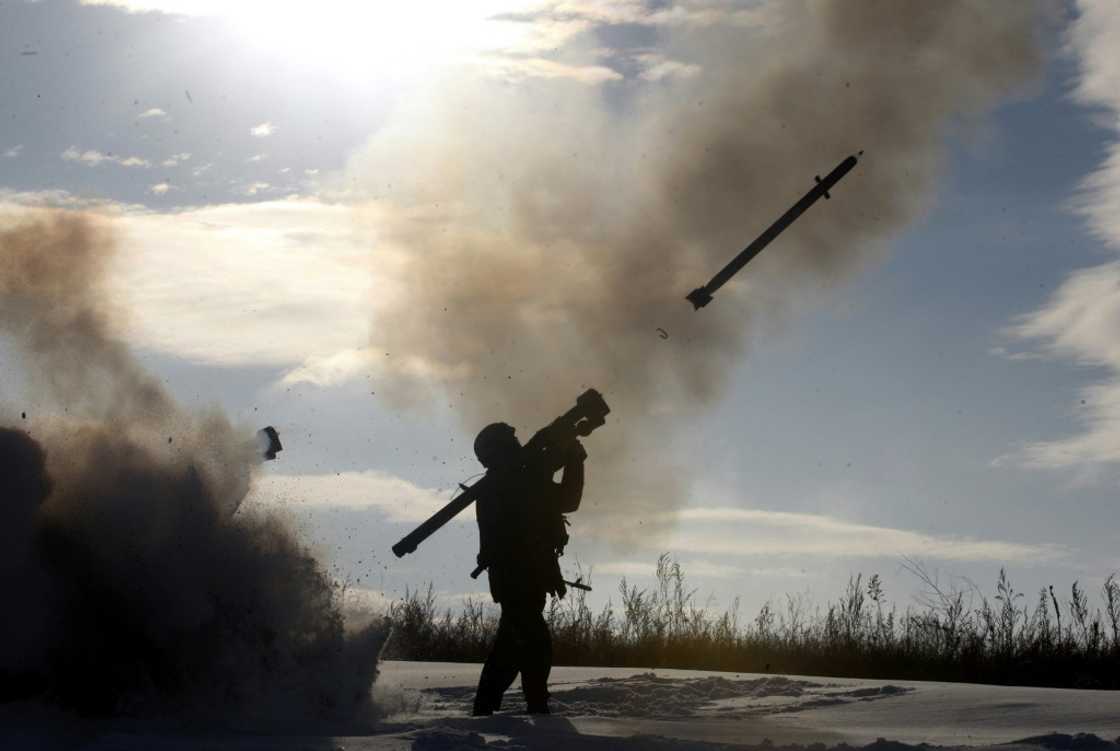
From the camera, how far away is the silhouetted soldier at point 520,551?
12.5m

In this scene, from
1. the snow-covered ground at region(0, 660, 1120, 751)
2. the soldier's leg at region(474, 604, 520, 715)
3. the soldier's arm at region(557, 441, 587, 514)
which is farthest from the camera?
the soldier's arm at region(557, 441, 587, 514)

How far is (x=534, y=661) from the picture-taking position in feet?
40.9

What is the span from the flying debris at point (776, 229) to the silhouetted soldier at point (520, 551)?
273cm

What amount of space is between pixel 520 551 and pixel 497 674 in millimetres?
1070

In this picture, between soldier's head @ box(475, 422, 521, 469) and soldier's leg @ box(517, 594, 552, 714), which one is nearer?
soldier's leg @ box(517, 594, 552, 714)

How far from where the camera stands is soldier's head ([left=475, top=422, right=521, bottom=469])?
13.1 metres

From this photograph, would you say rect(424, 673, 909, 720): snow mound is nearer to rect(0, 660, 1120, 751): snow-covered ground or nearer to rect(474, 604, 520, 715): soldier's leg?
rect(0, 660, 1120, 751): snow-covered ground

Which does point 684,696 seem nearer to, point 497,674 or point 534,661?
point 534,661

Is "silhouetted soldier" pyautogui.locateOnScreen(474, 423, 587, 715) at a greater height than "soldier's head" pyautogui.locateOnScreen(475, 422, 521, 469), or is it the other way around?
"soldier's head" pyautogui.locateOnScreen(475, 422, 521, 469)

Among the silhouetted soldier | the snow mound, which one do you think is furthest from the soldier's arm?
the snow mound

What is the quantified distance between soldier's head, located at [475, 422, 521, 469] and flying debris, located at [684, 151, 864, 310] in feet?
9.11

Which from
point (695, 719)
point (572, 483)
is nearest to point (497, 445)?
point (572, 483)

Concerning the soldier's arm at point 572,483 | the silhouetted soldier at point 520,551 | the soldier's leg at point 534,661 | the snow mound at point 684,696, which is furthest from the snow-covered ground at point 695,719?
the soldier's arm at point 572,483

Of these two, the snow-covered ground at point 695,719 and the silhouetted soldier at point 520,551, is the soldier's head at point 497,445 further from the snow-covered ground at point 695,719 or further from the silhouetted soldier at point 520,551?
the snow-covered ground at point 695,719
